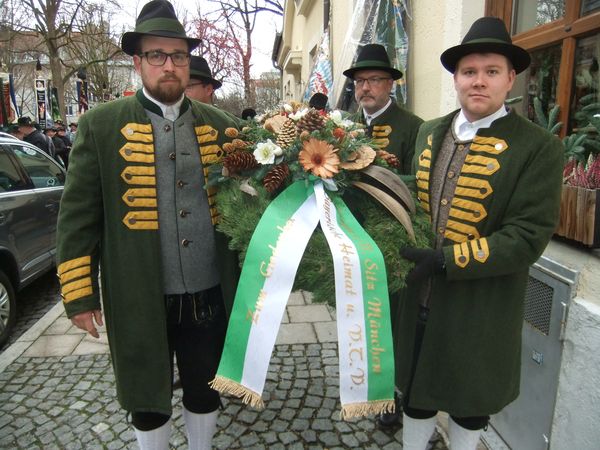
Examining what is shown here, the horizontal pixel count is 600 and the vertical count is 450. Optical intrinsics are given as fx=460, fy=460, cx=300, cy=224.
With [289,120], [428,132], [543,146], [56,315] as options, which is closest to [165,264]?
[289,120]

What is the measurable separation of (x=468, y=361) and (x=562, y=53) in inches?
77.2

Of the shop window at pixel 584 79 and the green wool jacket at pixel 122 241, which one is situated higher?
the shop window at pixel 584 79

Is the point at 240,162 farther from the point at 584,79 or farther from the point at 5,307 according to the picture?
the point at 5,307

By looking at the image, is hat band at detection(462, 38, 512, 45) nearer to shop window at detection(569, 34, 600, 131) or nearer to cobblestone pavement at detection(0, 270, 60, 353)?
shop window at detection(569, 34, 600, 131)

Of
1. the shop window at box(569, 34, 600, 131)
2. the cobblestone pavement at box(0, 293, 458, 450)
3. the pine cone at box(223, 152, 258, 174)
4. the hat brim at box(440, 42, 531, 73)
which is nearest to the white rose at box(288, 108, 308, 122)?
the pine cone at box(223, 152, 258, 174)

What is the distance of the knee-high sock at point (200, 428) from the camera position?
2.26m

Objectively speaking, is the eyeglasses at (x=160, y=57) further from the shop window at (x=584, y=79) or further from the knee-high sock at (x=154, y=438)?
the shop window at (x=584, y=79)

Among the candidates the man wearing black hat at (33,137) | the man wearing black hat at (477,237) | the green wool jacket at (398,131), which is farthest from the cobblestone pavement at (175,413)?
the man wearing black hat at (33,137)

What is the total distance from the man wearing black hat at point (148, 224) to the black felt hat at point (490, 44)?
110 cm

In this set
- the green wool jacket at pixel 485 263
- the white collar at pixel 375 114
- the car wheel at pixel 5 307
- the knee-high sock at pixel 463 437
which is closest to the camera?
the green wool jacket at pixel 485 263

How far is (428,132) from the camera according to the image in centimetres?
213

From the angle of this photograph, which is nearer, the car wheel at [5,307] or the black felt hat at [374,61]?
the black felt hat at [374,61]

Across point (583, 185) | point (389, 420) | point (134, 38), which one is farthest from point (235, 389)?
point (583, 185)

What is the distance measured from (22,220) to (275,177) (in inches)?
147
